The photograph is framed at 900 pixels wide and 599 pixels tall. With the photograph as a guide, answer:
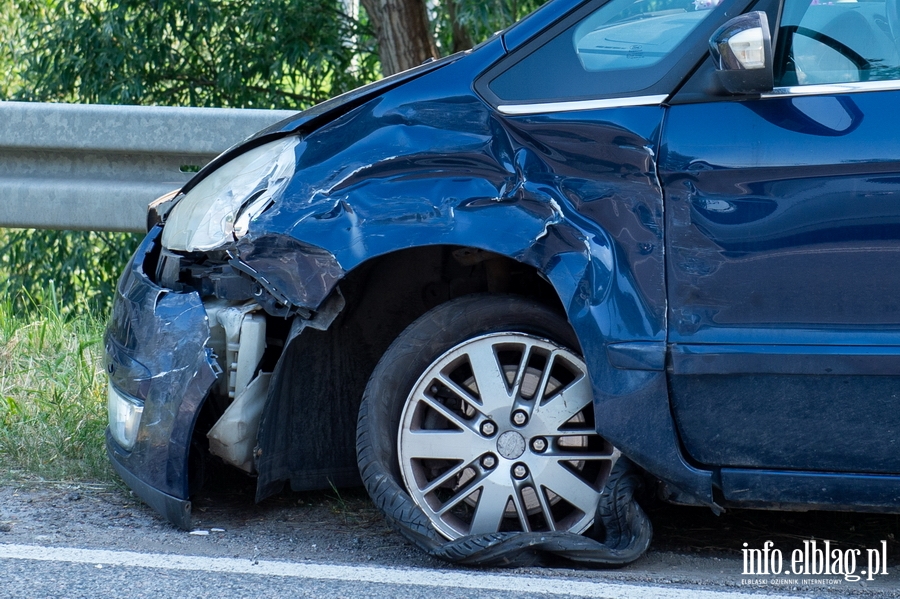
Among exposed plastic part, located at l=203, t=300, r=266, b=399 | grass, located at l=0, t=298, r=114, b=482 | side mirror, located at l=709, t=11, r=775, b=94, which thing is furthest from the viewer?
grass, located at l=0, t=298, r=114, b=482

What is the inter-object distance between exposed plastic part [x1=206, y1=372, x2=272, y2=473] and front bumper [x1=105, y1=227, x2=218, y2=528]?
134 millimetres

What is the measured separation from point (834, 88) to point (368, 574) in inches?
70.5

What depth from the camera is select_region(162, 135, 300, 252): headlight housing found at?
3.04m

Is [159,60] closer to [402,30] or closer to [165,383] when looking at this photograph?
[402,30]

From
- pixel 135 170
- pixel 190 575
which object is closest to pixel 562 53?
pixel 190 575

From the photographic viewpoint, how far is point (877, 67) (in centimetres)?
275

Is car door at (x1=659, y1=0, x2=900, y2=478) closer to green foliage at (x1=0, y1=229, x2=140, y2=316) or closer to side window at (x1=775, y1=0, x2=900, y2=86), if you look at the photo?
side window at (x1=775, y1=0, x2=900, y2=86)

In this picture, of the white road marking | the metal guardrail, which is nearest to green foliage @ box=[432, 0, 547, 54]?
the metal guardrail

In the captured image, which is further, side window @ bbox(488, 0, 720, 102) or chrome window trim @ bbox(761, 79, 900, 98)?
side window @ bbox(488, 0, 720, 102)

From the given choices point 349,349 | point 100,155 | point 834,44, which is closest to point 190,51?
point 100,155

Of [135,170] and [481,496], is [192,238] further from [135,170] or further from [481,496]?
[135,170]

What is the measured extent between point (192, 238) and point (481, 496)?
3.79ft

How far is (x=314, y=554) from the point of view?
125 inches

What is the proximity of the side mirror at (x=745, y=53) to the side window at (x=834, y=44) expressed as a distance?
0.41 feet
